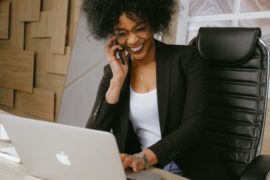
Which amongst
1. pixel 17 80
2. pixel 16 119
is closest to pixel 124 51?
pixel 16 119

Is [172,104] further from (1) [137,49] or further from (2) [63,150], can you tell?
(2) [63,150]

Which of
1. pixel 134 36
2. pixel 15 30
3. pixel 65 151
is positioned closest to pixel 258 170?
pixel 65 151

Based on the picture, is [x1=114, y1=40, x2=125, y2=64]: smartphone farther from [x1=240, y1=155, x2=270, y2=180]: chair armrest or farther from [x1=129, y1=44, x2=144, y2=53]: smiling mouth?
[x1=240, y1=155, x2=270, y2=180]: chair armrest

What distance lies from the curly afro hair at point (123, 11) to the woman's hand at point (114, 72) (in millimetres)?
74

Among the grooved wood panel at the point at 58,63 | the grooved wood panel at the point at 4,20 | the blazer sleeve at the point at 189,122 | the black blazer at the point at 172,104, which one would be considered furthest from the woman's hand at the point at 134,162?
the grooved wood panel at the point at 4,20

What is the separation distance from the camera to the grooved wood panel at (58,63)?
3.18 meters

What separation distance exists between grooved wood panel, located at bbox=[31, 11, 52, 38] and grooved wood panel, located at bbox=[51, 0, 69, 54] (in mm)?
88

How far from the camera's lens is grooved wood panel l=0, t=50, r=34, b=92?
3672 mm

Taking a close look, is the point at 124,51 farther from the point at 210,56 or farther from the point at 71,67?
the point at 71,67

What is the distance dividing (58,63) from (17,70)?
843 mm

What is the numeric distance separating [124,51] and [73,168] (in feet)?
2.41

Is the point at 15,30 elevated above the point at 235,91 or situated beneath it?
elevated above

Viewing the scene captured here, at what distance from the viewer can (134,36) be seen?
133cm

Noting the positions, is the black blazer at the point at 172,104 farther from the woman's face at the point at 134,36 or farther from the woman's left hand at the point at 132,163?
the woman's left hand at the point at 132,163
